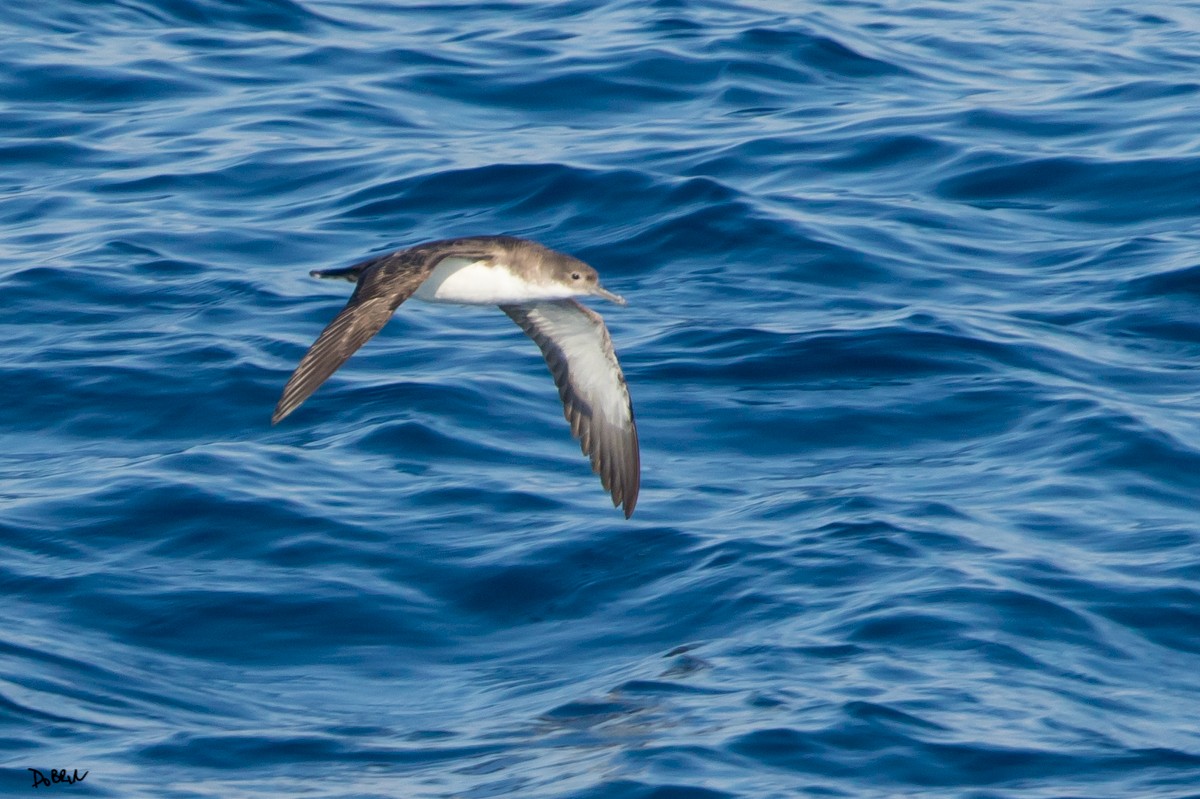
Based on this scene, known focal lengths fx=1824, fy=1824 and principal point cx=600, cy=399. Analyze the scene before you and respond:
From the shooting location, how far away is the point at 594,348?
8.61 meters

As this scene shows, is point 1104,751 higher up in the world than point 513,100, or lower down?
lower down

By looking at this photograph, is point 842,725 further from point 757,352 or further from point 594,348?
point 757,352

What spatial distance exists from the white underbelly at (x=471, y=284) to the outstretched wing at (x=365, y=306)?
91 mm

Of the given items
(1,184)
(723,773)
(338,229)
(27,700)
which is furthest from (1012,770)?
(1,184)

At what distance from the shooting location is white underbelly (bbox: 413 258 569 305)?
7551mm

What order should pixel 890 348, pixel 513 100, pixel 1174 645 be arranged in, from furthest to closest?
1. pixel 513 100
2. pixel 890 348
3. pixel 1174 645

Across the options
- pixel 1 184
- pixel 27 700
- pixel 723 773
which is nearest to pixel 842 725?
pixel 723 773

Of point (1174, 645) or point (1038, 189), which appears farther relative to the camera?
point (1038, 189)

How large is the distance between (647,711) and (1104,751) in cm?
162

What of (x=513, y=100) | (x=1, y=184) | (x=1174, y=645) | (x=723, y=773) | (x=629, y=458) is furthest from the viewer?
(x=513, y=100)
